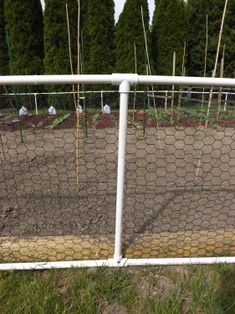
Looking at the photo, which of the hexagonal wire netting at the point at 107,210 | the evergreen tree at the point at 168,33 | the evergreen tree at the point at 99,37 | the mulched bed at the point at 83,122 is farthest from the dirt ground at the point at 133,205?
the evergreen tree at the point at 168,33

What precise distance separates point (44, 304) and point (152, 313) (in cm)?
57

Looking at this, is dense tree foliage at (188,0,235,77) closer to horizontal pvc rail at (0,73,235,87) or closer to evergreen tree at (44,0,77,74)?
evergreen tree at (44,0,77,74)

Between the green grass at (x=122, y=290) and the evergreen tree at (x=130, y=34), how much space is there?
9.68 m

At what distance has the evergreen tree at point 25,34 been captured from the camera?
10.3 metres

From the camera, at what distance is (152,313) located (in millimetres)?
1666

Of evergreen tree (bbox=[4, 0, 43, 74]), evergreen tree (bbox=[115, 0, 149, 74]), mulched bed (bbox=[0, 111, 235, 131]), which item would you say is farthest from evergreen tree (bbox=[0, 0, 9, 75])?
evergreen tree (bbox=[115, 0, 149, 74])

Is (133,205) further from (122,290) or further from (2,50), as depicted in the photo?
(2,50)

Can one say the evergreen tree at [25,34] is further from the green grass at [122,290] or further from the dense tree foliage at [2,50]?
the green grass at [122,290]

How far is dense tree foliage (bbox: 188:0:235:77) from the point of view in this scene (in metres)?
12.6

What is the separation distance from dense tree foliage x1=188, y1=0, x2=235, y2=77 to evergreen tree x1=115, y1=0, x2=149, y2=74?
3.02 meters

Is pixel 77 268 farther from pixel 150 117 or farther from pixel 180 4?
pixel 180 4

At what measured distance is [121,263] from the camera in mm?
1921

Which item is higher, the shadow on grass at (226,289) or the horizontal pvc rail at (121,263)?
the horizontal pvc rail at (121,263)

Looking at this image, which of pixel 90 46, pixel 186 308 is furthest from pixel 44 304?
pixel 90 46
